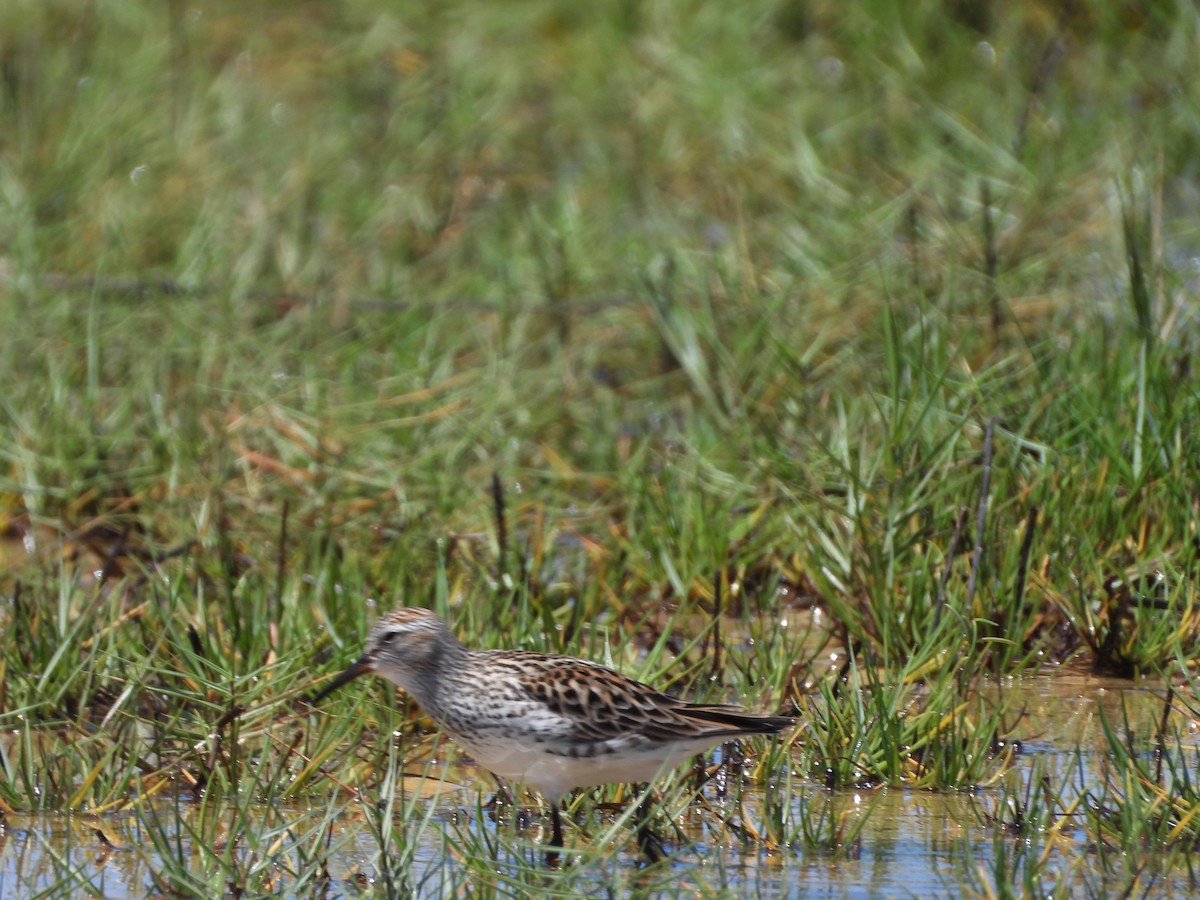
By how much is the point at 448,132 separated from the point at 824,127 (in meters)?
1.91

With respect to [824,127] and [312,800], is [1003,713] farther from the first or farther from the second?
[824,127]

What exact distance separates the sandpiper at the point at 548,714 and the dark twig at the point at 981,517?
44.6 inches

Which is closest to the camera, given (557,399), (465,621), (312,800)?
(312,800)

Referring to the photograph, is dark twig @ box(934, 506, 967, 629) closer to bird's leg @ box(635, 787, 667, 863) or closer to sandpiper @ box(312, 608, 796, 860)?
sandpiper @ box(312, 608, 796, 860)

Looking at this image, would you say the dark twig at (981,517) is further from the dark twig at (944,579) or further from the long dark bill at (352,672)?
the long dark bill at (352,672)

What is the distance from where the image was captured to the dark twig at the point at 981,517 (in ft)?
18.8

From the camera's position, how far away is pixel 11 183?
9.14 meters

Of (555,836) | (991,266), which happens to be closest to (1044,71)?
(991,266)

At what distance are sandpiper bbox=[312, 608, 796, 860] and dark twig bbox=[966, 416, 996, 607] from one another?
1.13 m

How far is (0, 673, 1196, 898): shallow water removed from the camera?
13.7 feet

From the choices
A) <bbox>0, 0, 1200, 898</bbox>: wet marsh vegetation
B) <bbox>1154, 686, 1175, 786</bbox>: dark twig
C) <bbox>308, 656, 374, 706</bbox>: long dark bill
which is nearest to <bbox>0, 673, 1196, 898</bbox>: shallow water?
<bbox>0, 0, 1200, 898</bbox>: wet marsh vegetation

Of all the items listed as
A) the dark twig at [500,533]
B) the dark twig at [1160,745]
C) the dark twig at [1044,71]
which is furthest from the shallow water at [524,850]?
the dark twig at [1044,71]

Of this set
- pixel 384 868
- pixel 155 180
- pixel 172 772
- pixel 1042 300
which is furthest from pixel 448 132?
pixel 384 868

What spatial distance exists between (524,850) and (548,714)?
0.32 m
